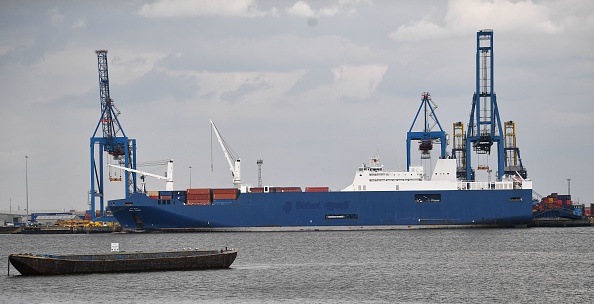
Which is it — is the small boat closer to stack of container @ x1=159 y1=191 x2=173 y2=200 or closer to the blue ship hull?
the blue ship hull

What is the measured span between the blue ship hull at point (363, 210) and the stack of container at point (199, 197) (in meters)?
0.96

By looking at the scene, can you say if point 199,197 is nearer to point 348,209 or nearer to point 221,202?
point 221,202

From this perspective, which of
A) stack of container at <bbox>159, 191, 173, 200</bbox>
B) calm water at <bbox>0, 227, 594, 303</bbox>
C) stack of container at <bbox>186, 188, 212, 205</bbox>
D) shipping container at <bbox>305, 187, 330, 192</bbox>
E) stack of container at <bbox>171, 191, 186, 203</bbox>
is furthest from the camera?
stack of container at <bbox>171, 191, 186, 203</bbox>

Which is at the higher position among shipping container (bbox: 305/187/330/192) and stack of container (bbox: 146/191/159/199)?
shipping container (bbox: 305/187/330/192)

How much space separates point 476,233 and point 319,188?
1645 centimetres

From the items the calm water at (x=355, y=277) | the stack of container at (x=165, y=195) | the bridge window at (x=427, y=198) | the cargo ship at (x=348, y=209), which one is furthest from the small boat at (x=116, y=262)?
the bridge window at (x=427, y=198)

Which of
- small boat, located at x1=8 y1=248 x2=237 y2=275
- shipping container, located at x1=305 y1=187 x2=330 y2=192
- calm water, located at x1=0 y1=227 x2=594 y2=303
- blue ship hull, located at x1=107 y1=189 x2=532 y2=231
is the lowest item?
calm water, located at x1=0 y1=227 x2=594 y2=303

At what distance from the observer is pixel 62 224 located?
118250 millimetres

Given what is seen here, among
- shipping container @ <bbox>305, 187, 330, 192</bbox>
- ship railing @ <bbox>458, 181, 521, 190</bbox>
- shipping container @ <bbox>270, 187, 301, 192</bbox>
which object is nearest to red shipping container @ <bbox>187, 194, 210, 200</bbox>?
shipping container @ <bbox>270, 187, 301, 192</bbox>

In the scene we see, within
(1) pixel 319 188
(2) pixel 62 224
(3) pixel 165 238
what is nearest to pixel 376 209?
(1) pixel 319 188

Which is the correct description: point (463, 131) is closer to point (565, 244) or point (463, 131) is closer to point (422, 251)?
point (565, 244)

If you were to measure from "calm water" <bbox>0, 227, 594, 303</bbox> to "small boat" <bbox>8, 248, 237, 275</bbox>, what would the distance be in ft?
1.78

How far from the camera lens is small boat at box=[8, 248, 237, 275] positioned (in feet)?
166

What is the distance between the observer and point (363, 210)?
95938mm
